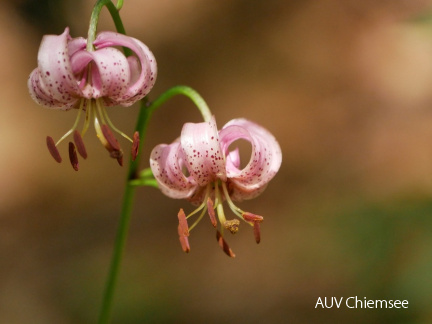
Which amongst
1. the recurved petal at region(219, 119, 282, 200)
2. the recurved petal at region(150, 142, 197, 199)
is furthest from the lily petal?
the recurved petal at region(219, 119, 282, 200)

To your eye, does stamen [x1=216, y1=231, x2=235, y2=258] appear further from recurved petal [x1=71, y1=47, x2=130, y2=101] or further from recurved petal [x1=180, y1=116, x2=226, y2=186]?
recurved petal [x1=71, y1=47, x2=130, y2=101]

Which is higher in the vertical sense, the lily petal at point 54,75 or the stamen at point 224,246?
the lily petal at point 54,75

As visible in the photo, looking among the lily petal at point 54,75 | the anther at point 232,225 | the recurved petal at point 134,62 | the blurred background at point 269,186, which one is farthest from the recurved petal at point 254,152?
the blurred background at point 269,186


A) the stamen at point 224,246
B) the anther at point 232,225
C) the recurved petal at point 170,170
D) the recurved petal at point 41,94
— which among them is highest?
the recurved petal at point 41,94

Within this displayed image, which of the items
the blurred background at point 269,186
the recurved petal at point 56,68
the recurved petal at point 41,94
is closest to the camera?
the recurved petal at point 56,68

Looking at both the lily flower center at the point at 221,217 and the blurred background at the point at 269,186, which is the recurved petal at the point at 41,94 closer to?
the lily flower center at the point at 221,217

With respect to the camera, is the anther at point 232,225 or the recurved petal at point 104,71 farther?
the anther at point 232,225

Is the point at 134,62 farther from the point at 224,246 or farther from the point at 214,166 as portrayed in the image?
the point at 224,246

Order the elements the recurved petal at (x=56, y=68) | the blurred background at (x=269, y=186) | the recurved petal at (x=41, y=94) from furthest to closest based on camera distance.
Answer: the blurred background at (x=269, y=186) < the recurved petal at (x=41, y=94) < the recurved petal at (x=56, y=68)

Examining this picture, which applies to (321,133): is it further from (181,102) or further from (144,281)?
(144,281)
